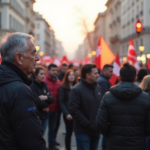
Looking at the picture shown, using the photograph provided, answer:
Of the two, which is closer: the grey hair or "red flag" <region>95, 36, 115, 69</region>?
the grey hair

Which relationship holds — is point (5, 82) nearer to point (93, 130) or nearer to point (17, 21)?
point (93, 130)

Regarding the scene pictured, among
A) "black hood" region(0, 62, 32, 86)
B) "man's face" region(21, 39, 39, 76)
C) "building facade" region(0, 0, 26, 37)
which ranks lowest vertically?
"black hood" region(0, 62, 32, 86)

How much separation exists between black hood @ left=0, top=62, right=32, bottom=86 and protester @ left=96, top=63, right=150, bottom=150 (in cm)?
160

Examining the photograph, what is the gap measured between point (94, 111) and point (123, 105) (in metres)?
Result: 1.03

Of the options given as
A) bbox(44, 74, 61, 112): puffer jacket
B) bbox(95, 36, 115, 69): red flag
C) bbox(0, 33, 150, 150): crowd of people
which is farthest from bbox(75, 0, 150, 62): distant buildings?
bbox(0, 33, 150, 150): crowd of people

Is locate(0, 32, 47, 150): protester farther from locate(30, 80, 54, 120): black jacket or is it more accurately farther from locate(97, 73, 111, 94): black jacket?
locate(97, 73, 111, 94): black jacket

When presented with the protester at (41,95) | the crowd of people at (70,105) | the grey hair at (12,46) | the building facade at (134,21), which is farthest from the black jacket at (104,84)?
the building facade at (134,21)

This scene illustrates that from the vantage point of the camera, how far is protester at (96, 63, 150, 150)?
332 cm

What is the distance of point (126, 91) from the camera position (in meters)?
3.29

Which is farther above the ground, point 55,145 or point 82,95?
point 82,95

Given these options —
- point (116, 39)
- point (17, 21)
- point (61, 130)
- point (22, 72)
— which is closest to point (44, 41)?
point (116, 39)

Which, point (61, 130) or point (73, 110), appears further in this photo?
point (61, 130)

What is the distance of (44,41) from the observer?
88312 mm

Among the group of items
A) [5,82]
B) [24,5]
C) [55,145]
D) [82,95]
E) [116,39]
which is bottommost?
[55,145]
